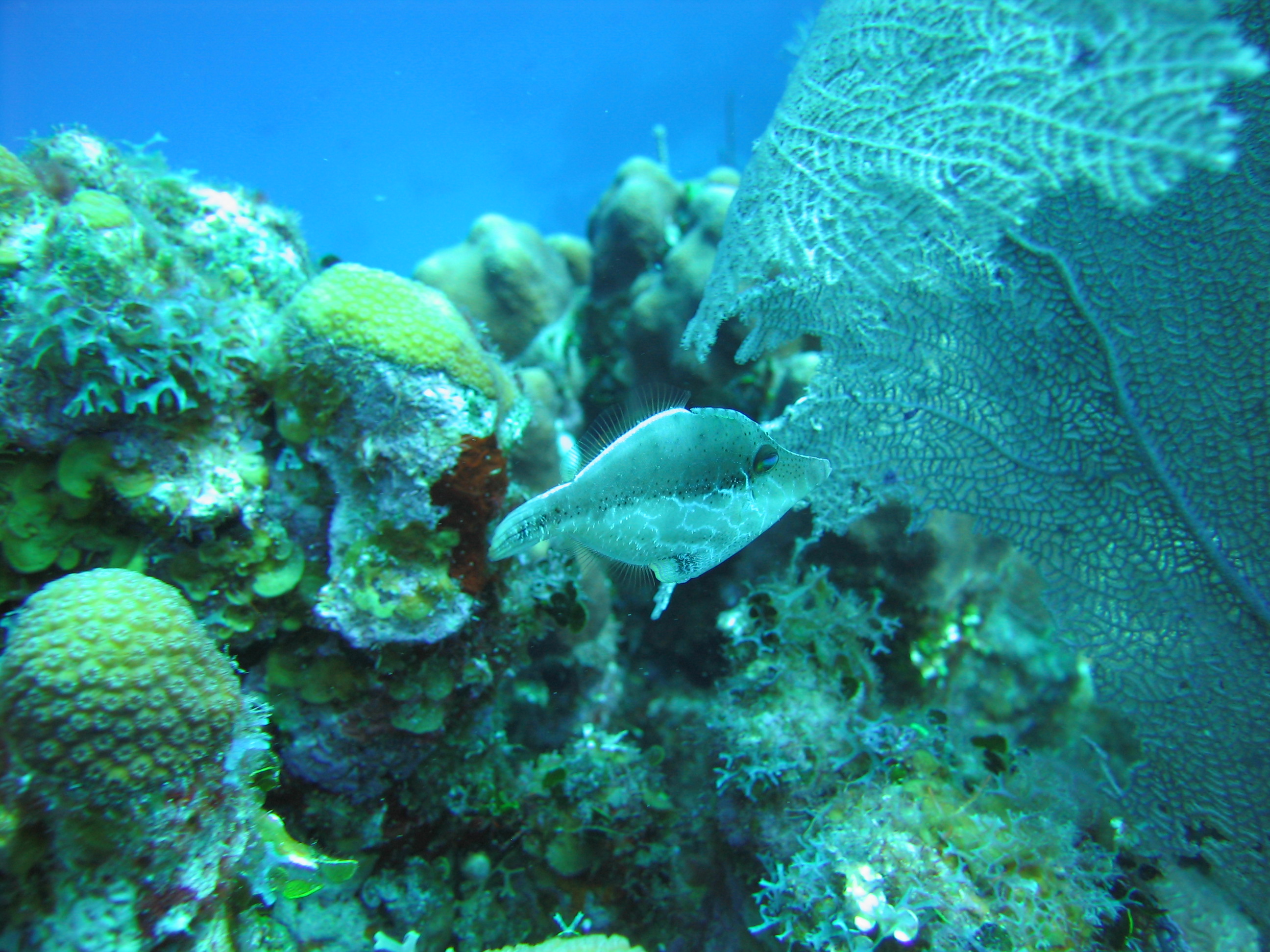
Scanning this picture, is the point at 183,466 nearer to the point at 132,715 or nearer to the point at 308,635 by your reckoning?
the point at 308,635

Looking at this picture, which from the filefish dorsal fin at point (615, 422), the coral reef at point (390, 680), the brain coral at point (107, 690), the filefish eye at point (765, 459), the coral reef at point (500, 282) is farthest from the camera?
the coral reef at point (500, 282)

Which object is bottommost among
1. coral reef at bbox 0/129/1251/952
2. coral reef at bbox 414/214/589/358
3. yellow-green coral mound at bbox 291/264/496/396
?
coral reef at bbox 0/129/1251/952

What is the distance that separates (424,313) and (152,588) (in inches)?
71.7

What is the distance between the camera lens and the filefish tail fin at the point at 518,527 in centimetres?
214

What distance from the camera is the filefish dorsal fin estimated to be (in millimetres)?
Result: 2301

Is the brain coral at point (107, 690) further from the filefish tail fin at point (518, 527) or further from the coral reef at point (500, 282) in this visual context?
the coral reef at point (500, 282)

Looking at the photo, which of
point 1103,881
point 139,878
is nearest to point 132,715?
point 139,878

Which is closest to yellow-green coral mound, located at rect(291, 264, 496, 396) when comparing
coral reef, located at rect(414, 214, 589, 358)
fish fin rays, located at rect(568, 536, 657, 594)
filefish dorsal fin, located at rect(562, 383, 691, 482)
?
filefish dorsal fin, located at rect(562, 383, 691, 482)

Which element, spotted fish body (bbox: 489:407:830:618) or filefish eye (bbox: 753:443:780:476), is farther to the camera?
filefish eye (bbox: 753:443:780:476)


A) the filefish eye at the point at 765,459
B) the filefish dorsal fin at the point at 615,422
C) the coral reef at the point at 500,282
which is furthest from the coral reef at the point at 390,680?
the coral reef at the point at 500,282

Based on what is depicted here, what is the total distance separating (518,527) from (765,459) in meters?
1.12

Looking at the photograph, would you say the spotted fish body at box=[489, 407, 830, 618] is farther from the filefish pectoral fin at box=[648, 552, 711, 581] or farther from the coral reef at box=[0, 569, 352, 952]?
the coral reef at box=[0, 569, 352, 952]

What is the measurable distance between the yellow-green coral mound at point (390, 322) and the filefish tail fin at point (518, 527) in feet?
4.04

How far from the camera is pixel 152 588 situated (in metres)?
1.95
